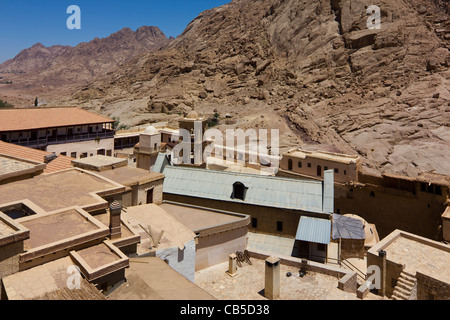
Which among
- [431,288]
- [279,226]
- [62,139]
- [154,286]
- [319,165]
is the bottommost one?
[431,288]

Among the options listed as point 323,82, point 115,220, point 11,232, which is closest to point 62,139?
point 115,220

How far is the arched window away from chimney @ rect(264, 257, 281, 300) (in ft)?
25.0

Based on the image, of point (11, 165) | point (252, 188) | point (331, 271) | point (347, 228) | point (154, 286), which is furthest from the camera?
point (252, 188)

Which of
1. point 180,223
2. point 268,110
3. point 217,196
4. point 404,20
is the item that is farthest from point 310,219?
point 404,20

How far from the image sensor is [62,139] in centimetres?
3634

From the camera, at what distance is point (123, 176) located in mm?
19203

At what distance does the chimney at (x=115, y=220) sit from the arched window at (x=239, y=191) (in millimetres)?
10837

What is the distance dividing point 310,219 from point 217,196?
6043 mm

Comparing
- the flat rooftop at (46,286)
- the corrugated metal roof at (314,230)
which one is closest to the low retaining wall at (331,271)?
the corrugated metal roof at (314,230)

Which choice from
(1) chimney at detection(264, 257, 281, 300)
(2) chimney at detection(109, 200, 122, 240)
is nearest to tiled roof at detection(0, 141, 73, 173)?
(2) chimney at detection(109, 200, 122, 240)

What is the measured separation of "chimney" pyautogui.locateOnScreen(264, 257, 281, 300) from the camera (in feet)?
45.9

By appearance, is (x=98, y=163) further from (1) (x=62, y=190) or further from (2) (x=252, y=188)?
(2) (x=252, y=188)

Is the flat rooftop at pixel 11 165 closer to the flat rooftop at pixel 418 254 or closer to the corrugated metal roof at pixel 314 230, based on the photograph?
the corrugated metal roof at pixel 314 230

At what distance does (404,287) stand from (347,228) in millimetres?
6402
